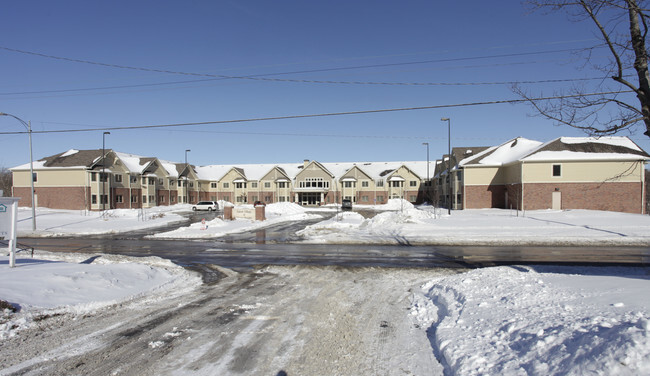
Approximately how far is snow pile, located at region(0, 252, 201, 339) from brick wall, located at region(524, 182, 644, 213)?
37.3m

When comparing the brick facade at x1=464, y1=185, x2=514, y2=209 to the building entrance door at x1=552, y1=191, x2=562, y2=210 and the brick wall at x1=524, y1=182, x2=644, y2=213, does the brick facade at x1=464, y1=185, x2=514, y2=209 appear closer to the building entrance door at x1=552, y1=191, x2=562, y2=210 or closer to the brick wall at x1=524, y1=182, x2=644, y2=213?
the brick wall at x1=524, y1=182, x2=644, y2=213

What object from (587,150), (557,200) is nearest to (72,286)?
(557,200)

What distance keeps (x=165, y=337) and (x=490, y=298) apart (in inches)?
220

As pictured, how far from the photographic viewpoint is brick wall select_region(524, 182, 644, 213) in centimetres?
3753

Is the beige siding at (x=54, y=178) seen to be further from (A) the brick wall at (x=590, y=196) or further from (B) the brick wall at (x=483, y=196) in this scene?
(A) the brick wall at (x=590, y=196)

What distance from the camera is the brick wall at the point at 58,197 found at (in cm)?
5106

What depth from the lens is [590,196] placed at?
37938 millimetres

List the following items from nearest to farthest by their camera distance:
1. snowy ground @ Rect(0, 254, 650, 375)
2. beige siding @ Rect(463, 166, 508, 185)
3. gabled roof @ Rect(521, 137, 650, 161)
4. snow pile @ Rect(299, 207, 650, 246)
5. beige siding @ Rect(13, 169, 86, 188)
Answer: snowy ground @ Rect(0, 254, 650, 375), snow pile @ Rect(299, 207, 650, 246), gabled roof @ Rect(521, 137, 650, 161), beige siding @ Rect(463, 166, 508, 185), beige siding @ Rect(13, 169, 86, 188)

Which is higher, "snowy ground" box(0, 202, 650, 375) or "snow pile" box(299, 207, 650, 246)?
"snowy ground" box(0, 202, 650, 375)

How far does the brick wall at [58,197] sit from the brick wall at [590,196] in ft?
180

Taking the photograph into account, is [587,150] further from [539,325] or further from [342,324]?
[342,324]

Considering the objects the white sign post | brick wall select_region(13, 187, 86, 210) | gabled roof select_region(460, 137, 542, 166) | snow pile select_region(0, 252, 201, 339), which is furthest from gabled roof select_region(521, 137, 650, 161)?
brick wall select_region(13, 187, 86, 210)

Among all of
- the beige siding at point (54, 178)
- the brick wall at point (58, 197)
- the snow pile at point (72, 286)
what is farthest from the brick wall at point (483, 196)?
the beige siding at point (54, 178)

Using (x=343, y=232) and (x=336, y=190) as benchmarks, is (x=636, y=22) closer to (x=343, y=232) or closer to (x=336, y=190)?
(x=343, y=232)
